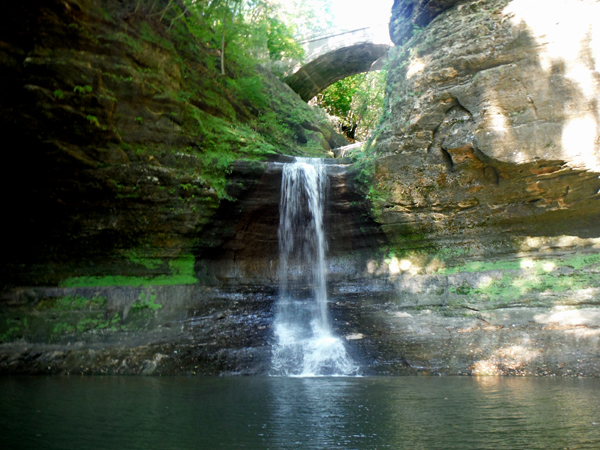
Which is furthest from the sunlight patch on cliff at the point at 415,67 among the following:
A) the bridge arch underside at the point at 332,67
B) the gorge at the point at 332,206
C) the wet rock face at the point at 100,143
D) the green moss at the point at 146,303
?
the bridge arch underside at the point at 332,67

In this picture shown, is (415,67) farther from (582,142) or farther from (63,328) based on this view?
(63,328)

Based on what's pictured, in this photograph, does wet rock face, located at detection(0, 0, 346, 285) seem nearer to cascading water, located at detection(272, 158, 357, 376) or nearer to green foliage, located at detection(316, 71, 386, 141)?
cascading water, located at detection(272, 158, 357, 376)

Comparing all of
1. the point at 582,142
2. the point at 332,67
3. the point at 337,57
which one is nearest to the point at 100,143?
the point at 582,142

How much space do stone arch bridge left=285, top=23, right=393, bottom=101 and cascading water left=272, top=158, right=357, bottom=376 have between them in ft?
29.8

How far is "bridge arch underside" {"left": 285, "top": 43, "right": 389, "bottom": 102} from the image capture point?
17.3 meters

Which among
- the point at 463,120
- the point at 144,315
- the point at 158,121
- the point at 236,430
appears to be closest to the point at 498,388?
the point at 236,430

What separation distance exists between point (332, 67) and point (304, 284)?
39.2 ft

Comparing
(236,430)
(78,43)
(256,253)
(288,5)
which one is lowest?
(236,430)

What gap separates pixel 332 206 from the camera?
1010cm

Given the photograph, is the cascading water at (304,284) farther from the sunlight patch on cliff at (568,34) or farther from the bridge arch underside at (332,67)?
the bridge arch underside at (332,67)

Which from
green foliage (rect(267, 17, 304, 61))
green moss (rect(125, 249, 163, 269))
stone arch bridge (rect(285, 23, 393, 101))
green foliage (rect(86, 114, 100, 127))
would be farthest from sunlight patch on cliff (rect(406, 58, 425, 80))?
green foliage (rect(267, 17, 304, 61))

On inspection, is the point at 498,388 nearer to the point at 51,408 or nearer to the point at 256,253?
the point at 51,408

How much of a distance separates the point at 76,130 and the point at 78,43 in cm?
179

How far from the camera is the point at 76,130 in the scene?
26.2 feet
